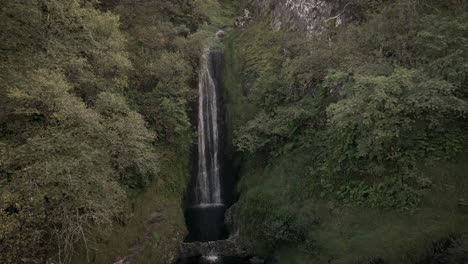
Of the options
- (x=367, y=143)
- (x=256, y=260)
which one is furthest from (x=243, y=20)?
(x=256, y=260)

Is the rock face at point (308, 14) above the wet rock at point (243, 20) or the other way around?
the other way around

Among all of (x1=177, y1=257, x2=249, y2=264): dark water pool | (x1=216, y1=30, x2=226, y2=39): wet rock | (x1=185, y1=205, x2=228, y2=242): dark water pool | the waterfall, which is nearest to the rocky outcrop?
(x1=177, y1=257, x2=249, y2=264): dark water pool

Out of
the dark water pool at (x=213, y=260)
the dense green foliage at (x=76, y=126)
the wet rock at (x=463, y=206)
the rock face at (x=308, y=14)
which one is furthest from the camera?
the rock face at (x=308, y=14)

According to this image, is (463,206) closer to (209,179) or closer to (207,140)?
(209,179)

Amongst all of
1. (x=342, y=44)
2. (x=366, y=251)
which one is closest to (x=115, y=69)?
(x=342, y=44)

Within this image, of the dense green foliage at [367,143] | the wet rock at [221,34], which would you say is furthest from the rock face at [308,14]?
the wet rock at [221,34]

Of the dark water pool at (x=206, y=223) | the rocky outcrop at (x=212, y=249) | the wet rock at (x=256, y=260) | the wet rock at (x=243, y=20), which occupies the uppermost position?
the wet rock at (x=243, y=20)

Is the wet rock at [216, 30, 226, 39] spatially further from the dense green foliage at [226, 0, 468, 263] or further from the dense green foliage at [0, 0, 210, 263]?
the dense green foliage at [226, 0, 468, 263]

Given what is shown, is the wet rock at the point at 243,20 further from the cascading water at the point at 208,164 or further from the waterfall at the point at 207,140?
the waterfall at the point at 207,140
